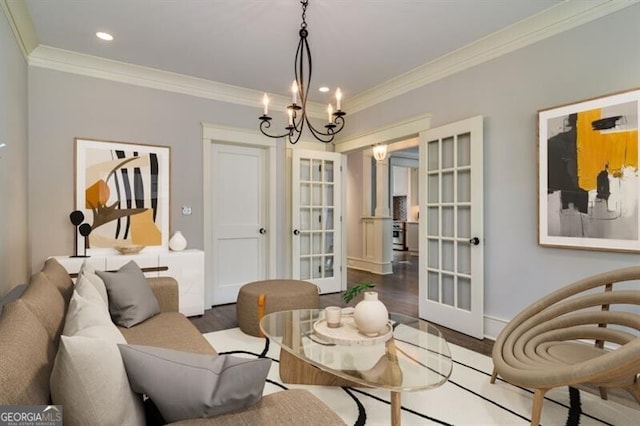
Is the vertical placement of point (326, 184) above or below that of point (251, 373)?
above

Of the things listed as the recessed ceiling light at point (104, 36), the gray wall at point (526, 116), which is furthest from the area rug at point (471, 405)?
the recessed ceiling light at point (104, 36)

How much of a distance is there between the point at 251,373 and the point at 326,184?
13.5 ft

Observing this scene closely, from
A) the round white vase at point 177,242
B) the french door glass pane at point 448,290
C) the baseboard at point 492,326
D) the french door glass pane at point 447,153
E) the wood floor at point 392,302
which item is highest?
the french door glass pane at point 447,153

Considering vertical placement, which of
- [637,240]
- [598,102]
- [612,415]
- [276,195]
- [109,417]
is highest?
[598,102]

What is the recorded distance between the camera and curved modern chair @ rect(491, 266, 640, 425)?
56.9 inches

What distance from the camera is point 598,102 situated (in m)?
2.47

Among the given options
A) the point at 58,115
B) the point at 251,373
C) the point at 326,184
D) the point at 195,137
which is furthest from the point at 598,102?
the point at 58,115

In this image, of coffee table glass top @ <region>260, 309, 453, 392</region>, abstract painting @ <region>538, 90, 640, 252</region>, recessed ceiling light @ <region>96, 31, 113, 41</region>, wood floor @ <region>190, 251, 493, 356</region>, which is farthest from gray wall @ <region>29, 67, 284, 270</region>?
abstract painting @ <region>538, 90, 640, 252</region>

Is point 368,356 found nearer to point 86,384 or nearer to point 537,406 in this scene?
point 537,406

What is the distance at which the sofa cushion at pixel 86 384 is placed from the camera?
0.88 meters

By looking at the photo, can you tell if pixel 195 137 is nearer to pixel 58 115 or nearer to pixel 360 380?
pixel 58 115

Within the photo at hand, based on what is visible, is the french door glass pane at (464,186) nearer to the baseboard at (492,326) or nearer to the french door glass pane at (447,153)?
the french door glass pane at (447,153)

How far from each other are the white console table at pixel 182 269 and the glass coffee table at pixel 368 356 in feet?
5.57

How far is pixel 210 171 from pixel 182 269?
1.26 metres
